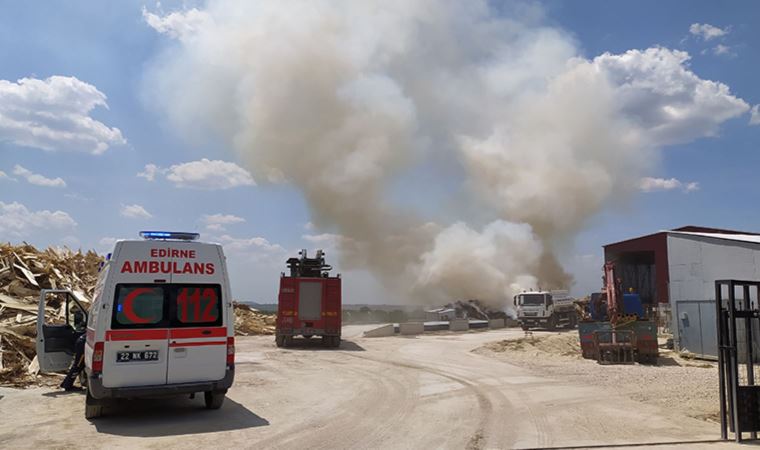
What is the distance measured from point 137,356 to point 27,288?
451 inches

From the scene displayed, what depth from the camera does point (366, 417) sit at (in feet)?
30.1

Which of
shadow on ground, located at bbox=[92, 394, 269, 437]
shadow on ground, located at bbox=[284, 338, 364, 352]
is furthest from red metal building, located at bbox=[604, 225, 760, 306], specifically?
shadow on ground, located at bbox=[92, 394, 269, 437]

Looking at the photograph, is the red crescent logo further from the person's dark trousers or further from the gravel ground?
the gravel ground

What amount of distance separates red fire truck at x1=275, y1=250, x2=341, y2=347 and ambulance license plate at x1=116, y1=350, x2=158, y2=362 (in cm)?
1362

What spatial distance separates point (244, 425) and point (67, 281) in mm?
13756

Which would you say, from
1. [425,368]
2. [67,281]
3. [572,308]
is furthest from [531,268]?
[67,281]

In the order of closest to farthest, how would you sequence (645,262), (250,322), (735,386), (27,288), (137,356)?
(735,386) < (137,356) < (27,288) < (250,322) < (645,262)

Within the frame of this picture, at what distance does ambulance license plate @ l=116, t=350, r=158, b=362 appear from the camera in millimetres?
8359

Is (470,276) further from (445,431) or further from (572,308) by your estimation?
(445,431)

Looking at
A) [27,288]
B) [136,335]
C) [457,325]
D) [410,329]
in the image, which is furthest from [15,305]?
[457,325]

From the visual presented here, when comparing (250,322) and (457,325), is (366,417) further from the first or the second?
(457,325)

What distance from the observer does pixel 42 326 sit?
36.0 ft

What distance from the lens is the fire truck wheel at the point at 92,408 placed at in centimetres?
871

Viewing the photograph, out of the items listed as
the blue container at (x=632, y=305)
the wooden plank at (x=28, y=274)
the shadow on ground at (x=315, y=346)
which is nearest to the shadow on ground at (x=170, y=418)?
the wooden plank at (x=28, y=274)
